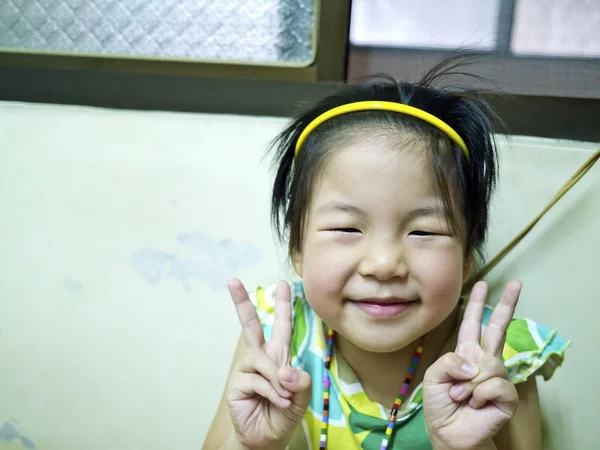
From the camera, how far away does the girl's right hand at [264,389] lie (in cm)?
69

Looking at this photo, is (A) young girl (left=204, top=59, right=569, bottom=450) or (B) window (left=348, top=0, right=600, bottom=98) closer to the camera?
(A) young girl (left=204, top=59, right=569, bottom=450)

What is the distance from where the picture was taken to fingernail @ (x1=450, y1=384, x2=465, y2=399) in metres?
0.65

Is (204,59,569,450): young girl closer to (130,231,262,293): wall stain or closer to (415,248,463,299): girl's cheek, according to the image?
(415,248,463,299): girl's cheek

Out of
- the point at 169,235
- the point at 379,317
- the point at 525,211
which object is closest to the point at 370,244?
the point at 379,317

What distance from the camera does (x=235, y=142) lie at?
1053 millimetres

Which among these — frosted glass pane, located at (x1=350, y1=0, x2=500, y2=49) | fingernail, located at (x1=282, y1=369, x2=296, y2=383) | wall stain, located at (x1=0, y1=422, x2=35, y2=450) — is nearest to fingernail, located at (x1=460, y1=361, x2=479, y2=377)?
fingernail, located at (x1=282, y1=369, x2=296, y2=383)

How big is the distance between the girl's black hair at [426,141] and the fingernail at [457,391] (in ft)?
0.69

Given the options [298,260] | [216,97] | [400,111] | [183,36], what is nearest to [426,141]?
[400,111]

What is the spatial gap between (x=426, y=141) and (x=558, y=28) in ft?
1.40

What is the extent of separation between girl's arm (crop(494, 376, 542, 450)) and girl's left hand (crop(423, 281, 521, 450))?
0.39ft

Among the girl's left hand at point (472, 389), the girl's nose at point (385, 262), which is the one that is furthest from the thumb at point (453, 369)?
the girl's nose at point (385, 262)

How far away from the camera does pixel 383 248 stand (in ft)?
2.23

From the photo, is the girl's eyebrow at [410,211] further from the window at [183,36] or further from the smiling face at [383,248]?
the window at [183,36]

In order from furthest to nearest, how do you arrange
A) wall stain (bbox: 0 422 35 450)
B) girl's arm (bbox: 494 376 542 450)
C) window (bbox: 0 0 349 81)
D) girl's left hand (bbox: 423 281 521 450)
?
1. wall stain (bbox: 0 422 35 450)
2. window (bbox: 0 0 349 81)
3. girl's arm (bbox: 494 376 542 450)
4. girl's left hand (bbox: 423 281 521 450)
